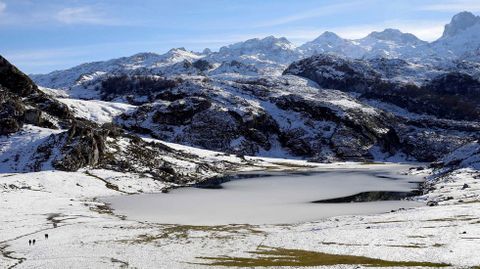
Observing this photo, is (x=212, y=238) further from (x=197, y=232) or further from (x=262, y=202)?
(x=262, y=202)

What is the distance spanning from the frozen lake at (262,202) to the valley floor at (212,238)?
6.54 meters

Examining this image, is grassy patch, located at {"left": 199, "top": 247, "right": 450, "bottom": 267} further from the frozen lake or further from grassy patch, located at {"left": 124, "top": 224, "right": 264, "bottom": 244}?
the frozen lake

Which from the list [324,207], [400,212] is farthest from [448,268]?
[324,207]

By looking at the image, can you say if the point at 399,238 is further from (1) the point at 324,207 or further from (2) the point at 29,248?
(2) the point at 29,248

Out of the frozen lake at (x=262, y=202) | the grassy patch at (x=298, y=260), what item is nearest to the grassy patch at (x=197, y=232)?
the frozen lake at (x=262, y=202)

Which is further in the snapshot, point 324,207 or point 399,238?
point 324,207

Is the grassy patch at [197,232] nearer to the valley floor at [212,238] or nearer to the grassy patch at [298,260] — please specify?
the valley floor at [212,238]

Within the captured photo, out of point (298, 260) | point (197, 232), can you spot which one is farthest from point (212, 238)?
point (298, 260)

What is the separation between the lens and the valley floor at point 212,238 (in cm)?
5791

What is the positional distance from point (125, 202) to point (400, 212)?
63.5m

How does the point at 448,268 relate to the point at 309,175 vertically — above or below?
above

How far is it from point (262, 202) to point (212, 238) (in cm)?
3986

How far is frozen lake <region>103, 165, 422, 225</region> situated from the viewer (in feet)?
308

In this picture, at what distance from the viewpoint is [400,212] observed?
301 feet
